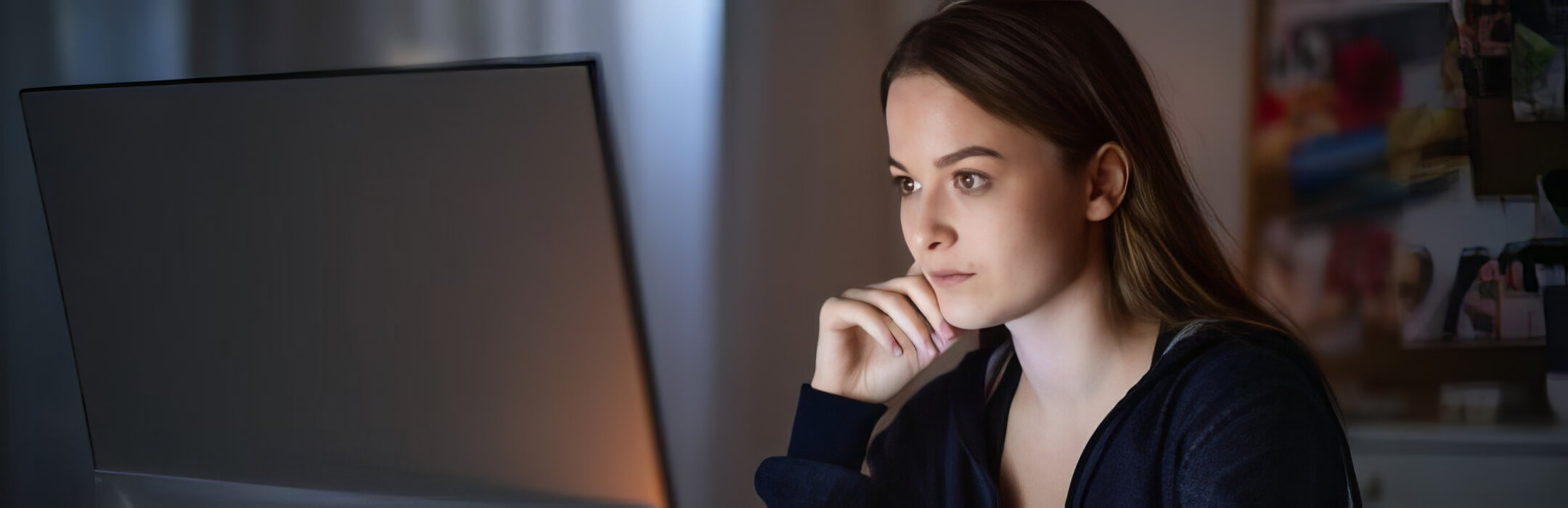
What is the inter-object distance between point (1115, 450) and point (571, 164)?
676 millimetres

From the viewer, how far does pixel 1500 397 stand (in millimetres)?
969

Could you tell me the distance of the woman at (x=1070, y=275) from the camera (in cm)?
71

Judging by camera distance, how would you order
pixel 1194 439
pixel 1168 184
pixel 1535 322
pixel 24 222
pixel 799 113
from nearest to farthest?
pixel 1194 439
pixel 1168 184
pixel 1535 322
pixel 799 113
pixel 24 222

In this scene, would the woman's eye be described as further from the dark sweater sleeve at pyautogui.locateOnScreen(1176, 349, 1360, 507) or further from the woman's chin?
the dark sweater sleeve at pyautogui.locateOnScreen(1176, 349, 1360, 507)

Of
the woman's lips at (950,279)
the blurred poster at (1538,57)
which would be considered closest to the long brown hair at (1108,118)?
the woman's lips at (950,279)

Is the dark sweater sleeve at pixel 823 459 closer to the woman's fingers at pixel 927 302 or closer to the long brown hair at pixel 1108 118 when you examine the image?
the woman's fingers at pixel 927 302

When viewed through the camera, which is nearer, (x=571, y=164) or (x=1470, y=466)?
(x=1470, y=466)

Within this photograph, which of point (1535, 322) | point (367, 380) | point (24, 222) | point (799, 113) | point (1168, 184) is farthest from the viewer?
point (24, 222)

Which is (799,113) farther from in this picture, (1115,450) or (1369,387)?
(1369,387)

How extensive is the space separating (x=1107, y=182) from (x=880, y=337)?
0.23 m

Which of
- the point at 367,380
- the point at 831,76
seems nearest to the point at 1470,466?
the point at 831,76

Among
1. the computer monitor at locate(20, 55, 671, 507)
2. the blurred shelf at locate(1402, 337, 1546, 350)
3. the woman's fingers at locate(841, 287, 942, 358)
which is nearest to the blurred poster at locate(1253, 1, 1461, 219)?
the blurred shelf at locate(1402, 337, 1546, 350)

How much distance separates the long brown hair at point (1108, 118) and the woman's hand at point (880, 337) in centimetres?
15

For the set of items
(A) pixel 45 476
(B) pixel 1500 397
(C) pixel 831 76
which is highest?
(C) pixel 831 76
